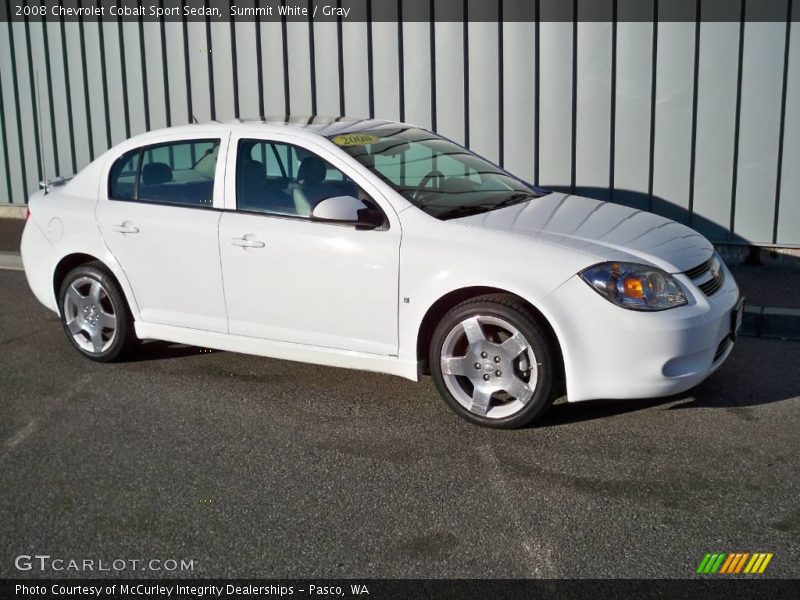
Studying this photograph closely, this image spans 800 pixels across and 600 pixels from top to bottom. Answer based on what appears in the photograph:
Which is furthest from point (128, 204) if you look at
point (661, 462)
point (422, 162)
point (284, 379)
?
point (661, 462)

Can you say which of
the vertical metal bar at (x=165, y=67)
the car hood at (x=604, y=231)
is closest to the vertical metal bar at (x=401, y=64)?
the vertical metal bar at (x=165, y=67)

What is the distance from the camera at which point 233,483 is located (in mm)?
4535

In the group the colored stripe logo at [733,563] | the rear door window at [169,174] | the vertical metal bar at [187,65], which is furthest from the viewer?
the vertical metal bar at [187,65]

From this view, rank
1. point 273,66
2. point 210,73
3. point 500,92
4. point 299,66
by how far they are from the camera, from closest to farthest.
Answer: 1. point 500,92
2. point 299,66
3. point 273,66
4. point 210,73

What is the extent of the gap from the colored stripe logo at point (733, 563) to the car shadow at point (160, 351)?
3.99 metres

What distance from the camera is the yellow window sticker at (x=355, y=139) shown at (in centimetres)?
578

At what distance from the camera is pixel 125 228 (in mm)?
6168

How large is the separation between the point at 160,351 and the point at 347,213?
7.07ft

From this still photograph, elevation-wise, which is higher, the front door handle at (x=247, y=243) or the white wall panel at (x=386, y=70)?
the white wall panel at (x=386, y=70)

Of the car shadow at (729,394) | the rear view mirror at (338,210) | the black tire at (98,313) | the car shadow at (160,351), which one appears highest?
the rear view mirror at (338,210)

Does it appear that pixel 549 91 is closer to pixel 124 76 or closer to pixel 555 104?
pixel 555 104

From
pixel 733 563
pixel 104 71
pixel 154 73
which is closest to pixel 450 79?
pixel 154 73

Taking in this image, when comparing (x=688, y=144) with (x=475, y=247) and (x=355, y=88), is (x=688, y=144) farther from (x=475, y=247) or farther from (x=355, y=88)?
(x=475, y=247)

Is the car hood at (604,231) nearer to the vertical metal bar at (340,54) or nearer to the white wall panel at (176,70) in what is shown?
the vertical metal bar at (340,54)
